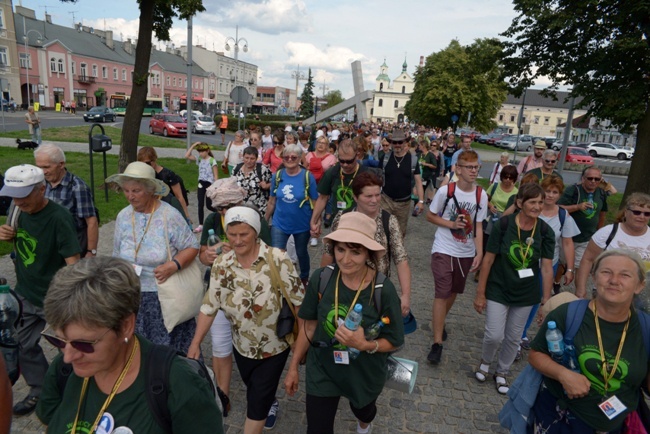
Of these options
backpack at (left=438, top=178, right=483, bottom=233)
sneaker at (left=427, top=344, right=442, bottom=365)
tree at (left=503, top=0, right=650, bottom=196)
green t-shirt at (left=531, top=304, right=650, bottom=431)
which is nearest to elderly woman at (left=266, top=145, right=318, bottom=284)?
backpack at (left=438, top=178, right=483, bottom=233)

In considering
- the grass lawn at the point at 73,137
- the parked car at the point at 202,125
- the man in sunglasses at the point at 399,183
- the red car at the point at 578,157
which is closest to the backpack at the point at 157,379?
the man in sunglasses at the point at 399,183

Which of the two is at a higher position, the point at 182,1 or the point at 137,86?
the point at 182,1

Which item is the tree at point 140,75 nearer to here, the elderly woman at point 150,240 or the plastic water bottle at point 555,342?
the elderly woman at point 150,240

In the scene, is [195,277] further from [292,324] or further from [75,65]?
[75,65]

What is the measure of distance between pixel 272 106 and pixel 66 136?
98079 millimetres

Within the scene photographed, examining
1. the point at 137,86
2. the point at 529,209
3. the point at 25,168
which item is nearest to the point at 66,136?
the point at 137,86

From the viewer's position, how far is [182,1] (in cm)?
1054

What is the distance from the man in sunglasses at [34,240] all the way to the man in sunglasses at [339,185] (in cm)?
274

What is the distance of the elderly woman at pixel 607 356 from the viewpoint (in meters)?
2.35

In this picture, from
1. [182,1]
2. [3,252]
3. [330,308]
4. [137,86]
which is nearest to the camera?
[330,308]

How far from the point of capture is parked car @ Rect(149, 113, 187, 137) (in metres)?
31.5

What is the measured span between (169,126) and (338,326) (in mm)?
31874

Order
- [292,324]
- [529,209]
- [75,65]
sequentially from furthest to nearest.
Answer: [75,65]
[529,209]
[292,324]

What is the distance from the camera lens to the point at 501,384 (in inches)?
165
